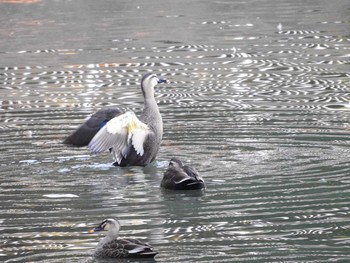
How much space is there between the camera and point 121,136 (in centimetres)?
1280

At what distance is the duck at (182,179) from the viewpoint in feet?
36.6

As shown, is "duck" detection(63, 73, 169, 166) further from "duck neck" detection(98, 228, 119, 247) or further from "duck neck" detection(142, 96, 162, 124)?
"duck neck" detection(98, 228, 119, 247)

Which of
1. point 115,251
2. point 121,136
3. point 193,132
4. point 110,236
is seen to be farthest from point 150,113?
point 115,251

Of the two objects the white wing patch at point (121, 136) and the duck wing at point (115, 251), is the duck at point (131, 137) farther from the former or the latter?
the duck wing at point (115, 251)

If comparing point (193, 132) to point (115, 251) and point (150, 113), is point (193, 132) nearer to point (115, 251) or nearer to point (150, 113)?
point (150, 113)

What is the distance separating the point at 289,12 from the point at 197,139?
496 inches

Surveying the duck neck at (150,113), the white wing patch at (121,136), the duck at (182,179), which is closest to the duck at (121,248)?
the duck at (182,179)

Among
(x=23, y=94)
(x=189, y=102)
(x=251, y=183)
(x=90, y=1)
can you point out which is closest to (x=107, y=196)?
(x=251, y=183)

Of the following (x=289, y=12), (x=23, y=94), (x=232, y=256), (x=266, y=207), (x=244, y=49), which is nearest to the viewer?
(x=232, y=256)

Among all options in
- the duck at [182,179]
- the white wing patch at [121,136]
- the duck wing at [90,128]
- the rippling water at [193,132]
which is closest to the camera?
the rippling water at [193,132]

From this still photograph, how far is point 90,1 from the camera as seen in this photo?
93.9ft

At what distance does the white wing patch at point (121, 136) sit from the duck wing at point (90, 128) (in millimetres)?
436

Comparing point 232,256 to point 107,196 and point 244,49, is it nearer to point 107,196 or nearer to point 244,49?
point 107,196

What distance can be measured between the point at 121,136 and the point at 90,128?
730 mm
